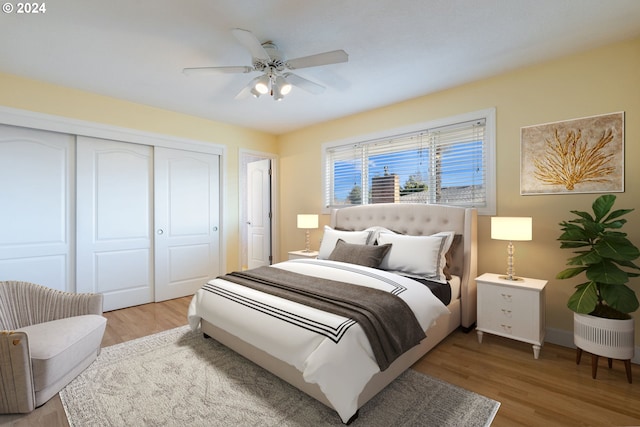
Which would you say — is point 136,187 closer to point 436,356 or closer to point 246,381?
point 246,381

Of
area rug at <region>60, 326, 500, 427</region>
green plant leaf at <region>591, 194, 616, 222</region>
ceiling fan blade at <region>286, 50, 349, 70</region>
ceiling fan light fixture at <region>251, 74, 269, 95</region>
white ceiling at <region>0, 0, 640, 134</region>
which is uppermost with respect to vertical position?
white ceiling at <region>0, 0, 640, 134</region>

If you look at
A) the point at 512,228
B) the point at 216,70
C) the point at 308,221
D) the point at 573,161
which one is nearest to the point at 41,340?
the point at 216,70

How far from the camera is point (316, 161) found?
15.8 feet

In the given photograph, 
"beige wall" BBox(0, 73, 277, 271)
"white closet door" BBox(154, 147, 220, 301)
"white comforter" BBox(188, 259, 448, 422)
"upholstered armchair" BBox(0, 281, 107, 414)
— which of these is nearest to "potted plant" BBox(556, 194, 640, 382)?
"white comforter" BBox(188, 259, 448, 422)

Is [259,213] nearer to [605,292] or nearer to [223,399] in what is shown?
[223,399]

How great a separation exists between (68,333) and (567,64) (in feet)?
15.0

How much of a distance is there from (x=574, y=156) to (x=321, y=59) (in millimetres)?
2394

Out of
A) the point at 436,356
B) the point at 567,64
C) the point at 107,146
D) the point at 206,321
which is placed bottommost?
the point at 436,356

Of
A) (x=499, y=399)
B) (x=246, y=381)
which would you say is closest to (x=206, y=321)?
(x=246, y=381)

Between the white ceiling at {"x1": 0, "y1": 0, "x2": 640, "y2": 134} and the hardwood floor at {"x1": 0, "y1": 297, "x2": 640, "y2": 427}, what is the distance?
2.60 m

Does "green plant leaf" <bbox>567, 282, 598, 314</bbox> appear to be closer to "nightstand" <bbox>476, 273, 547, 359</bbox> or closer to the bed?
"nightstand" <bbox>476, 273, 547, 359</bbox>

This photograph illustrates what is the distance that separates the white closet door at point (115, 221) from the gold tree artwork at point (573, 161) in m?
4.58

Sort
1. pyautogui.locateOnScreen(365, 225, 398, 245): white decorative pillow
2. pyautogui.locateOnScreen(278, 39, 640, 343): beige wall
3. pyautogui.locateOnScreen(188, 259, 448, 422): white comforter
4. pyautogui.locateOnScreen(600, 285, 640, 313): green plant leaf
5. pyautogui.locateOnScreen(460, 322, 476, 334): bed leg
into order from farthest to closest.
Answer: pyautogui.locateOnScreen(365, 225, 398, 245): white decorative pillow → pyautogui.locateOnScreen(460, 322, 476, 334): bed leg → pyautogui.locateOnScreen(278, 39, 640, 343): beige wall → pyautogui.locateOnScreen(600, 285, 640, 313): green plant leaf → pyautogui.locateOnScreen(188, 259, 448, 422): white comforter

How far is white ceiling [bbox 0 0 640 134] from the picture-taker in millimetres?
2023
